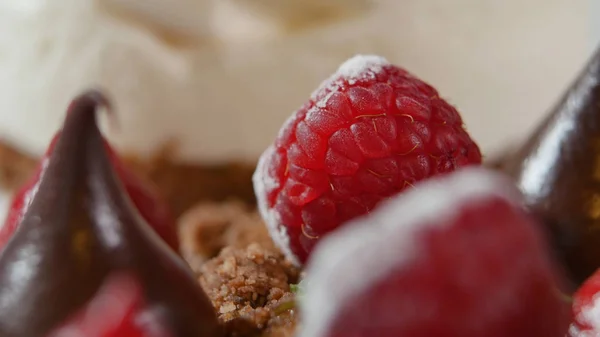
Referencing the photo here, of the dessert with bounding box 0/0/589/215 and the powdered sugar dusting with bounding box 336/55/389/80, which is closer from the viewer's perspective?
the powdered sugar dusting with bounding box 336/55/389/80

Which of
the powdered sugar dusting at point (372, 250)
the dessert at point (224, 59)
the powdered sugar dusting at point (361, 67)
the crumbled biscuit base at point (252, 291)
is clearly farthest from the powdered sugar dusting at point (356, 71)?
the dessert at point (224, 59)

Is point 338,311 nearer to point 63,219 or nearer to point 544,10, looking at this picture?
point 63,219

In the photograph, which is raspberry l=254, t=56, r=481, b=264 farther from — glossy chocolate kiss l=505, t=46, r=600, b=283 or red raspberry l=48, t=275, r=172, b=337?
red raspberry l=48, t=275, r=172, b=337

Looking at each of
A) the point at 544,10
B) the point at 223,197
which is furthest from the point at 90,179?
the point at 544,10

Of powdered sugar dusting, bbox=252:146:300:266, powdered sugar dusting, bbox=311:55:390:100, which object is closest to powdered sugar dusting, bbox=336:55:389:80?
powdered sugar dusting, bbox=311:55:390:100

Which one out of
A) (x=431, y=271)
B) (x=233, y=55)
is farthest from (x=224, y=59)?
(x=431, y=271)
